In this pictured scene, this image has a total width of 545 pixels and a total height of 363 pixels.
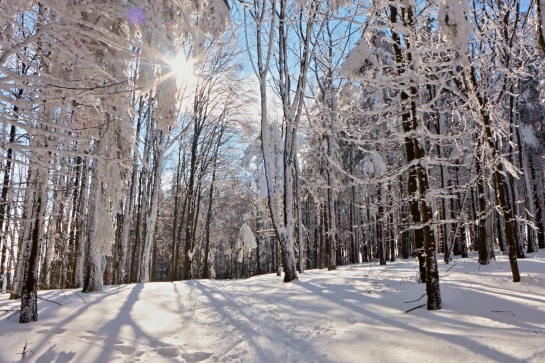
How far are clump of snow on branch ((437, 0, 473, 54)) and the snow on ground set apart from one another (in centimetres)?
369

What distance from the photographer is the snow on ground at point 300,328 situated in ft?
12.3

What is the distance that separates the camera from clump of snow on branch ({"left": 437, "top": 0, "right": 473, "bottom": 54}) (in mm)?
4406

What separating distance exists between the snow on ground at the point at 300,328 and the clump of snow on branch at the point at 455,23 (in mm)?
3692

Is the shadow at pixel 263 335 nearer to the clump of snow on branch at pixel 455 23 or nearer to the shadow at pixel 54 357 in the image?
the shadow at pixel 54 357

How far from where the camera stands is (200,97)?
15.7 meters

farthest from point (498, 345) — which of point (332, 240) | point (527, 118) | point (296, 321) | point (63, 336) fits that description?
point (527, 118)

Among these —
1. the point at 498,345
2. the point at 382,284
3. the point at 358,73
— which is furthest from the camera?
the point at 382,284

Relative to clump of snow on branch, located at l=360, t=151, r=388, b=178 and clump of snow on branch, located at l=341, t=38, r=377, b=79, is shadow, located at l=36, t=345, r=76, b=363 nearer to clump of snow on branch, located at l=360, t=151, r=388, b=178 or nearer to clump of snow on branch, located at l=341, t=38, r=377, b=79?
clump of snow on branch, located at l=341, t=38, r=377, b=79

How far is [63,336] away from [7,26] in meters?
3.93

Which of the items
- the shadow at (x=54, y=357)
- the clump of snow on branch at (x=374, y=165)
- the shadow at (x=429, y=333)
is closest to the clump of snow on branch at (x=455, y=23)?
the shadow at (x=429, y=333)

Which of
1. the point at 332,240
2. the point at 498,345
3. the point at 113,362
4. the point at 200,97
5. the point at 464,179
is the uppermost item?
the point at 200,97

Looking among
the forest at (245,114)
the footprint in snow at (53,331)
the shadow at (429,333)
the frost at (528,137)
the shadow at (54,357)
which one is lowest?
the shadow at (54,357)

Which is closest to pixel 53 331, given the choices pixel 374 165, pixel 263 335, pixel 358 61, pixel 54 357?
pixel 54 357

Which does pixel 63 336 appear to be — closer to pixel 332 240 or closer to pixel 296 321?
pixel 296 321
